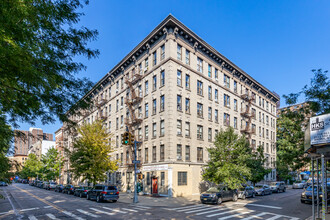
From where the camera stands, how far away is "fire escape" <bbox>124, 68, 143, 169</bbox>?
36.0 metres

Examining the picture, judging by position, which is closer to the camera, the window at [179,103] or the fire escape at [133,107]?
the window at [179,103]

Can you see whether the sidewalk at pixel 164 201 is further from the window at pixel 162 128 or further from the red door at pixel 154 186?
the window at pixel 162 128

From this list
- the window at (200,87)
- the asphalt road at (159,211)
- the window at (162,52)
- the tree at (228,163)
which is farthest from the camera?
the window at (200,87)

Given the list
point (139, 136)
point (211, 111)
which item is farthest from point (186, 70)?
point (139, 136)

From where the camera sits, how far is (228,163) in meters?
26.5

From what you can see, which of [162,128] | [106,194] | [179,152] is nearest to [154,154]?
[179,152]

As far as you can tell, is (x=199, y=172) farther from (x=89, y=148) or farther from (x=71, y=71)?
(x=71, y=71)

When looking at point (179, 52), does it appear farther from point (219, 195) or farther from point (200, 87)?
point (219, 195)

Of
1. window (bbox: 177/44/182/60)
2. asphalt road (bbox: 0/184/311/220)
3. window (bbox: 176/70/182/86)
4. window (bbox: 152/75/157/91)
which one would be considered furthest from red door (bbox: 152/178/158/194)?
window (bbox: 177/44/182/60)

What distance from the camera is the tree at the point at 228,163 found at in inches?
998

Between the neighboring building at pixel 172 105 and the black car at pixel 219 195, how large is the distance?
711 centimetres

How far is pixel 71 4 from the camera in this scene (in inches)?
244

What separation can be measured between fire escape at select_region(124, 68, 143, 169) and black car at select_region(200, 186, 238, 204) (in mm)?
15066

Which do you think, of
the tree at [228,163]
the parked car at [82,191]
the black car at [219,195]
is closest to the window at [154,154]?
the tree at [228,163]
